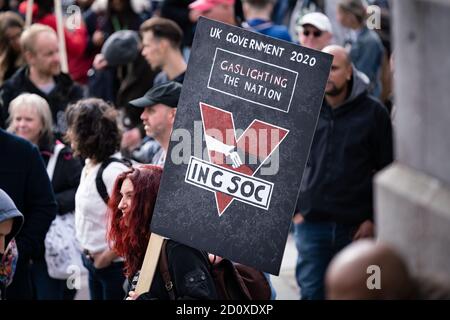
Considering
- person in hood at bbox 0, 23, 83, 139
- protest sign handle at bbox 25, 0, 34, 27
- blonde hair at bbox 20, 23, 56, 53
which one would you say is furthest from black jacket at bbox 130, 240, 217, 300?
protest sign handle at bbox 25, 0, 34, 27

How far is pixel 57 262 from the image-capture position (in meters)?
6.67

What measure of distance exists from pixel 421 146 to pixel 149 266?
1.91 metres

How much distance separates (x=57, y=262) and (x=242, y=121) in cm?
261

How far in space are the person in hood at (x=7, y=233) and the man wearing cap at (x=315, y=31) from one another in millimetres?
3591

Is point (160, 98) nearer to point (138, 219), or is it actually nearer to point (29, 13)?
point (138, 219)

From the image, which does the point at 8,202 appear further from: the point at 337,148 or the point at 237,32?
the point at 337,148

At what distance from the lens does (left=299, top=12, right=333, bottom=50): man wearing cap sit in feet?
26.7

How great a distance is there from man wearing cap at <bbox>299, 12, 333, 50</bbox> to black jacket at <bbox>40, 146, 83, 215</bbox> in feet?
7.27

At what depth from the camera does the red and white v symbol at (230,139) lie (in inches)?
173

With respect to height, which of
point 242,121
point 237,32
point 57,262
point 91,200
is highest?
point 237,32

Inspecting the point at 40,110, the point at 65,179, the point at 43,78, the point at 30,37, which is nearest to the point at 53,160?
the point at 65,179

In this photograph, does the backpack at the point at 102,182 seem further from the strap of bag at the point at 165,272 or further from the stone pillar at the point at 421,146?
the stone pillar at the point at 421,146

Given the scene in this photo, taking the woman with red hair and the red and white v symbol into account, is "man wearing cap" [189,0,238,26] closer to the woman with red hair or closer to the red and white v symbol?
the woman with red hair
